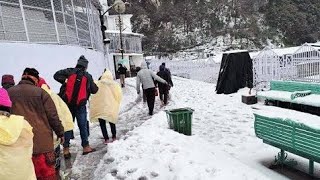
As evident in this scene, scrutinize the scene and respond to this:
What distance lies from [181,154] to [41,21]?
8.15 meters

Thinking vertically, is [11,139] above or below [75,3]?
below

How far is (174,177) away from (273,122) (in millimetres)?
2422

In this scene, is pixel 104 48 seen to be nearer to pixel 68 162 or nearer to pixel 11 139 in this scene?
pixel 68 162

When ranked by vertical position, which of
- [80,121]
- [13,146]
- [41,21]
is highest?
Result: [41,21]

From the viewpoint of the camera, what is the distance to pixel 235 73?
1784 cm

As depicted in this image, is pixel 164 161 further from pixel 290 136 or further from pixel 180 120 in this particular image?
pixel 180 120

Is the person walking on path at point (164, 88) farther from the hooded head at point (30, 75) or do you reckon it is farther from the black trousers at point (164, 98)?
the hooded head at point (30, 75)

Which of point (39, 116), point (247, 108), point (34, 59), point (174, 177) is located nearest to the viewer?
point (39, 116)

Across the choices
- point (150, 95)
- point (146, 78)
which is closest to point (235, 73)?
point (150, 95)

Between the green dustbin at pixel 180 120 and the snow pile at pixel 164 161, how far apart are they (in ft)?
2.33

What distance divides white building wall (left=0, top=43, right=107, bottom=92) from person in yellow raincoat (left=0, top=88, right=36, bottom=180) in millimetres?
6211

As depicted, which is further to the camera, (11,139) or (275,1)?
(275,1)

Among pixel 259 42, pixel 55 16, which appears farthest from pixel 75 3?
pixel 259 42

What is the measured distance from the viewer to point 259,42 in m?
68.9
